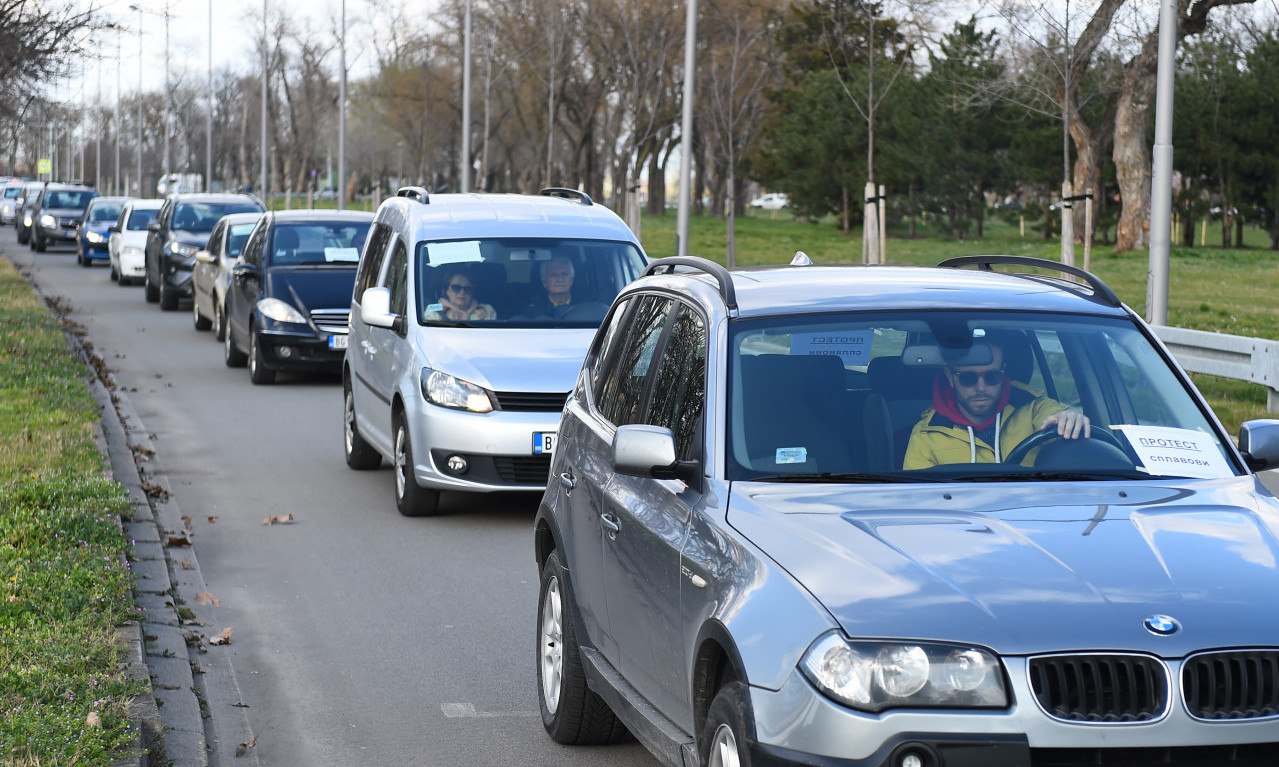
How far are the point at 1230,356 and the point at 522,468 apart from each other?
702cm

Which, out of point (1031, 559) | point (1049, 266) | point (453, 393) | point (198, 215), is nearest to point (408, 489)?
point (453, 393)

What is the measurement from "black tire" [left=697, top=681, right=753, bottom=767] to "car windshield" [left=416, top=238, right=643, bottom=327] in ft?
23.2

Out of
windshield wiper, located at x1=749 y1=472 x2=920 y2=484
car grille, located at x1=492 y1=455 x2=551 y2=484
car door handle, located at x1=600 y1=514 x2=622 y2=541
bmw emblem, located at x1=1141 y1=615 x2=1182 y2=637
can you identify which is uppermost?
windshield wiper, located at x1=749 y1=472 x2=920 y2=484

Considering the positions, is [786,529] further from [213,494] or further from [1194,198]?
[1194,198]

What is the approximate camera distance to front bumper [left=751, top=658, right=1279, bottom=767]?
3389mm

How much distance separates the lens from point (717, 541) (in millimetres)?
4105

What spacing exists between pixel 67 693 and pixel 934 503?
9.96ft

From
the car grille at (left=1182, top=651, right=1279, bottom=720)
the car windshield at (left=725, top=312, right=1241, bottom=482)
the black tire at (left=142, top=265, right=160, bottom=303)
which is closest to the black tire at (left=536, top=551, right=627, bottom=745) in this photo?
the car windshield at (left=725, top=312, right=1241, bottom=482)

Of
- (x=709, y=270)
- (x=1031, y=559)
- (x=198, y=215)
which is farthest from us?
(x=198, y=215)

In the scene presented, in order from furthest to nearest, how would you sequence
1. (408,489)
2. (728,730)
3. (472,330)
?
(472,330) < (408,489) < (728,730)

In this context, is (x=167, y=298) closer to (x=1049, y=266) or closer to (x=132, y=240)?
(x=132, y=240)

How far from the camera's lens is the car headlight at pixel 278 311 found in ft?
56.9

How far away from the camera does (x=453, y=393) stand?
392 inches

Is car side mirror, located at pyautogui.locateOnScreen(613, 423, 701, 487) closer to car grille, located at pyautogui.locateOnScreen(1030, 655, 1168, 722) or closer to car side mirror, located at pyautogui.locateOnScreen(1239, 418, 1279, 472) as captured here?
car grille, located at pyautogui.locateOnScreen(1030, 655, 1168, 722)
